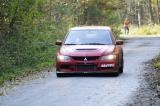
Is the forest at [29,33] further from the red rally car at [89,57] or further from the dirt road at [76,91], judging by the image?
the dirt road at [76,91]

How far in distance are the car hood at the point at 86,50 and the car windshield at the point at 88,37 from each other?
50 centimetres

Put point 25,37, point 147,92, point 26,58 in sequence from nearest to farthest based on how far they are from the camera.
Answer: point 147,92, point 26,58, point 25,37

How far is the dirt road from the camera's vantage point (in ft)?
41.7

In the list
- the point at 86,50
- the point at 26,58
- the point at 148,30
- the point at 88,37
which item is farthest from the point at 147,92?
the point at 148,30

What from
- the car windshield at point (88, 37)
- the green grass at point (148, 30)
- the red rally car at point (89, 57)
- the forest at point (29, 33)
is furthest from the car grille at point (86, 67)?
the green grass at point (148, 30)

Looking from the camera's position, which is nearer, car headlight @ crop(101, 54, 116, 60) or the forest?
car headlight @ crop(101, 54, 116, 60)

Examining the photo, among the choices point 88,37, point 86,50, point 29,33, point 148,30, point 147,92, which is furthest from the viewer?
point 148,30

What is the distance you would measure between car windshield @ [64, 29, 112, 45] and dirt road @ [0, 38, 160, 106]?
1299 millimetres

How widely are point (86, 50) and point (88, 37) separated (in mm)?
1345

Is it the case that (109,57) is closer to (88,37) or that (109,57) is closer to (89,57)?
(89,57)

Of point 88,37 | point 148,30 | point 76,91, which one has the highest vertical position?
point 88,37

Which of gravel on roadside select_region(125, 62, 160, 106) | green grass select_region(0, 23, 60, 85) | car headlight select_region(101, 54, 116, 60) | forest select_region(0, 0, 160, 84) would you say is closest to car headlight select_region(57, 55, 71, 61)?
car headlight select_region(101, 54, 116, 60)

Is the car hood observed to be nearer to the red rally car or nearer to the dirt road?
the red rally car

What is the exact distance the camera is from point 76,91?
14617 mm
